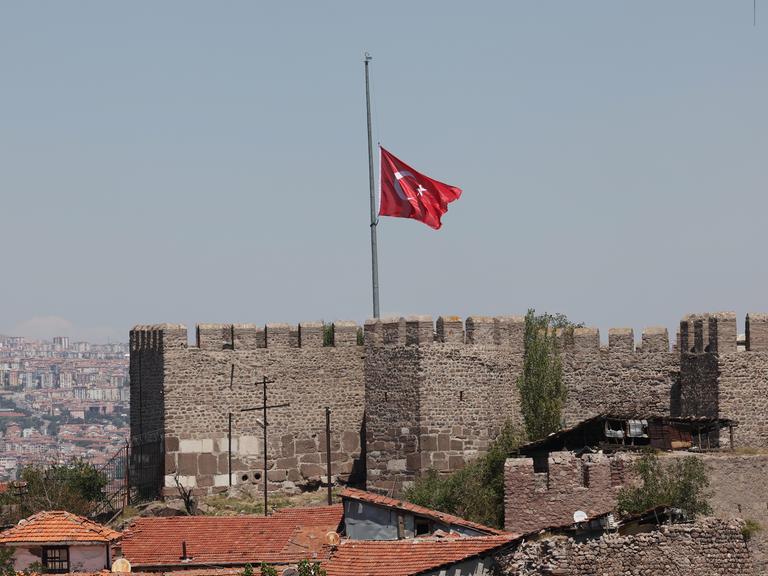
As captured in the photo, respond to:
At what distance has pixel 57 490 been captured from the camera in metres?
61.5

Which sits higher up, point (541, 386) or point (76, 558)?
point (541, 386)

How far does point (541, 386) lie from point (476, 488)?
14.9ft

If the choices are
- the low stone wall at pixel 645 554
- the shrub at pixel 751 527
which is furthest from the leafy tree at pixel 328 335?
the low stone wall at pixel 645 554

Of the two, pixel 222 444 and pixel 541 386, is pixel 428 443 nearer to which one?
pixel 541 386

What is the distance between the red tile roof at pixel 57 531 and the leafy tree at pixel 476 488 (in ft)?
28.8

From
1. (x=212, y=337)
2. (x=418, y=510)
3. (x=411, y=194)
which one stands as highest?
(x=411, y=194)

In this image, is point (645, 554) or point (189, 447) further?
point (189, 447)

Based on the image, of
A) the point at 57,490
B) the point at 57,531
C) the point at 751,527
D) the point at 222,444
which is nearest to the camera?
the point at 57,531

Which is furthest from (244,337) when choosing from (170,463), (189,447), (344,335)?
(170,463)

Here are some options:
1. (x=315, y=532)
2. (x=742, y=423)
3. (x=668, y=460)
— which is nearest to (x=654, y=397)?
(x=742, y=423)

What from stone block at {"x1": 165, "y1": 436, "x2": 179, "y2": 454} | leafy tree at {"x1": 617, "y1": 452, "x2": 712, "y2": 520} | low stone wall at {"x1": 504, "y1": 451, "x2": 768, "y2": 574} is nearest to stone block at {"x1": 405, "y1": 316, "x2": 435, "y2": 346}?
stone block at {"x1": 165, "y1": 436, "x2": 179, "y2": 454}

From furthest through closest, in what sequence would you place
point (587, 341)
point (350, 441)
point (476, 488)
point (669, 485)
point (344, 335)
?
point (344, 335) → point (350, 441) → point (587, 341) → point (476, 488) → point (669, 485)

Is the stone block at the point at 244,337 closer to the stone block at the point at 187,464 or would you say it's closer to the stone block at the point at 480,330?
the stone block at the point at 187,464

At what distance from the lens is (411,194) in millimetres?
59125
